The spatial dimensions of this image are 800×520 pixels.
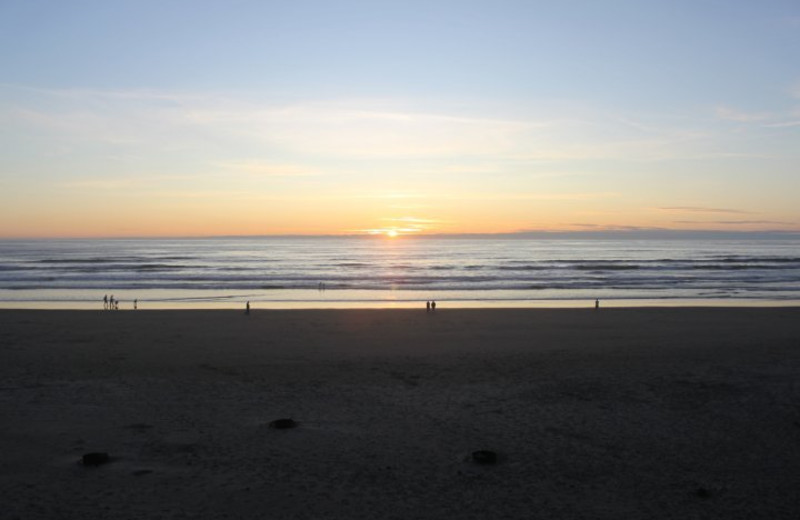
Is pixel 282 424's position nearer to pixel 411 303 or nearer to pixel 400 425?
pixel 400 425

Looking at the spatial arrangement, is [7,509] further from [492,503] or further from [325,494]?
[492,503]

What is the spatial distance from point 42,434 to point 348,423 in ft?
16.1

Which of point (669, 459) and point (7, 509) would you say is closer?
point (7, 509)

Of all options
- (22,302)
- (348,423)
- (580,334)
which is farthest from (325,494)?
(22,302)

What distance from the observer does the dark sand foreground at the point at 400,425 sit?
309 inches

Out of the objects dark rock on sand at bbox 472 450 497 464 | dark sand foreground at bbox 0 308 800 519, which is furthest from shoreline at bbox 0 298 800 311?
dark rock on sand at bbox 472 450 497 464

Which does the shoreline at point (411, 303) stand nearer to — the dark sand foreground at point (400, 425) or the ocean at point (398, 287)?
the ocean at point (398, 287)

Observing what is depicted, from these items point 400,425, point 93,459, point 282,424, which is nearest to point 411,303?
point 400,425

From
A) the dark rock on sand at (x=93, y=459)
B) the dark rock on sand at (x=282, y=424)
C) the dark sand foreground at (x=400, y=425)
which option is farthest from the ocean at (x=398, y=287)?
the dark rock on sand at (x=93, y=459)

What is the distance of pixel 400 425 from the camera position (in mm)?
10914

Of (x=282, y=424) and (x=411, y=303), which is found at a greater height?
(x=282, y=424)

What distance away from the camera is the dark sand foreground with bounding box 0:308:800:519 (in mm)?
7859

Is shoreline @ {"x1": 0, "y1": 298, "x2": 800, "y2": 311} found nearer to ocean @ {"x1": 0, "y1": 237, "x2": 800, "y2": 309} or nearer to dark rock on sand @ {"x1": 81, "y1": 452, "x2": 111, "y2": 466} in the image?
ocean @ {"x1": 0, "y1": 237, "x2": 800, "y2": 309}

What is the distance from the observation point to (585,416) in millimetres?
11453
